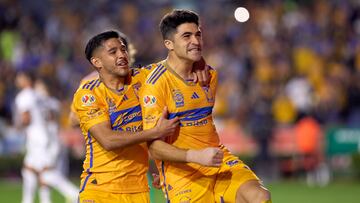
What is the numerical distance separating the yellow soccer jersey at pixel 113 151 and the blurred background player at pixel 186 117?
0.28 metres

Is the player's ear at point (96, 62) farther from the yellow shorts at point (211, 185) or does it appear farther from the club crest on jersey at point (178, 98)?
the yellow shorts at point (211, 185)

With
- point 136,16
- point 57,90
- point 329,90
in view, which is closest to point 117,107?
point 329,90

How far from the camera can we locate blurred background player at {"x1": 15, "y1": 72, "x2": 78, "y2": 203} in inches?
619

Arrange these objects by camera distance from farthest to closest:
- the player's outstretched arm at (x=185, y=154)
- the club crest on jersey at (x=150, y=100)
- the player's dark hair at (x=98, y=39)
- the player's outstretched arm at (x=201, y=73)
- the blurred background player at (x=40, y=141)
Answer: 1. the blurred background player at (x=40, y=141)
2. the player's dark hair at (x=98, y=39)
3. the player's outstretched arm at (x=201, y=73)
4. the club crest on jersey at (x=150, y=100)
5. the player's outstretched arm at (x=185, y=154)

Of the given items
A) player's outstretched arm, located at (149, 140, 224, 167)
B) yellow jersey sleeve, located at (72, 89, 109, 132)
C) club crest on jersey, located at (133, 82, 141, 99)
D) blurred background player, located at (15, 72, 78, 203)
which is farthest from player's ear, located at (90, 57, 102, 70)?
blurred background player, located at (15, 72, 78, 203)

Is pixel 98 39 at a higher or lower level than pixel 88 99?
higher

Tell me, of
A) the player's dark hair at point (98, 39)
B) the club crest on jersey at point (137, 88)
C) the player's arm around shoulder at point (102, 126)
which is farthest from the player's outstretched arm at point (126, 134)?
the player's dark hair at point (98, 39)

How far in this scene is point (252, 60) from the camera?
23.8 m

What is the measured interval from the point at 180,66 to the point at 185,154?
2.98 feet

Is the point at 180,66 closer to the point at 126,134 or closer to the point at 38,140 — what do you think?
the point at 126,134

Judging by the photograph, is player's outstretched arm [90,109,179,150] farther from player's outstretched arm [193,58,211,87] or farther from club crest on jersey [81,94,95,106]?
player's outstretched arm [193,58,211,87]

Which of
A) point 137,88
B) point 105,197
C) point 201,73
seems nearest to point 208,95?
point 201,73

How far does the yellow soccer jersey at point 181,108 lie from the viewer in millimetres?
7969

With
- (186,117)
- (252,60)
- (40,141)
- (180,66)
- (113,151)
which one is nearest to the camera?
(186,117)
